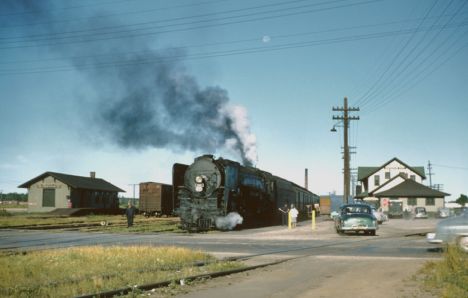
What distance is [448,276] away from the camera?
963 centimetres

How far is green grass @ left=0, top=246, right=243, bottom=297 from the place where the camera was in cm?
866

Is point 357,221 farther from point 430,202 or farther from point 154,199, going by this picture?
point 430,202

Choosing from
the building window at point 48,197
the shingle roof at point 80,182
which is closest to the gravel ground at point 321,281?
the shingle roof at point 80,182

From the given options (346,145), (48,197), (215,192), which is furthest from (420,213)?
(48,197)

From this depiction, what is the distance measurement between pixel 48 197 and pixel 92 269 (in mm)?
51052

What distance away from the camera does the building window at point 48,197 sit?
57.9m

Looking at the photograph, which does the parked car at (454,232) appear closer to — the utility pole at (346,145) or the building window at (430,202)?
the utility pole at (346,145)

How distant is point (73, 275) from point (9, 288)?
1.83 m

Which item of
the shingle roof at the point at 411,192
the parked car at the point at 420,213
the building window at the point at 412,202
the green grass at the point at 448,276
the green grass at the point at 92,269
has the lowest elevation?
the parked car at the point at 420,213

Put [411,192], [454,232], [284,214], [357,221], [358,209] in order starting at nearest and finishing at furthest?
[454,232]
[357,221]
[358,209]
[284,214]
[411,192]

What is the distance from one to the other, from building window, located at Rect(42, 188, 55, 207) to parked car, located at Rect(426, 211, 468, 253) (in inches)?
2009

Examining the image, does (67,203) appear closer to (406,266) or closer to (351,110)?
(351,110)

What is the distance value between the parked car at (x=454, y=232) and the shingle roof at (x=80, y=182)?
48376 millimetres

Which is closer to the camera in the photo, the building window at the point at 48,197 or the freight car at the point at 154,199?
the freight car at the point at 154,199
